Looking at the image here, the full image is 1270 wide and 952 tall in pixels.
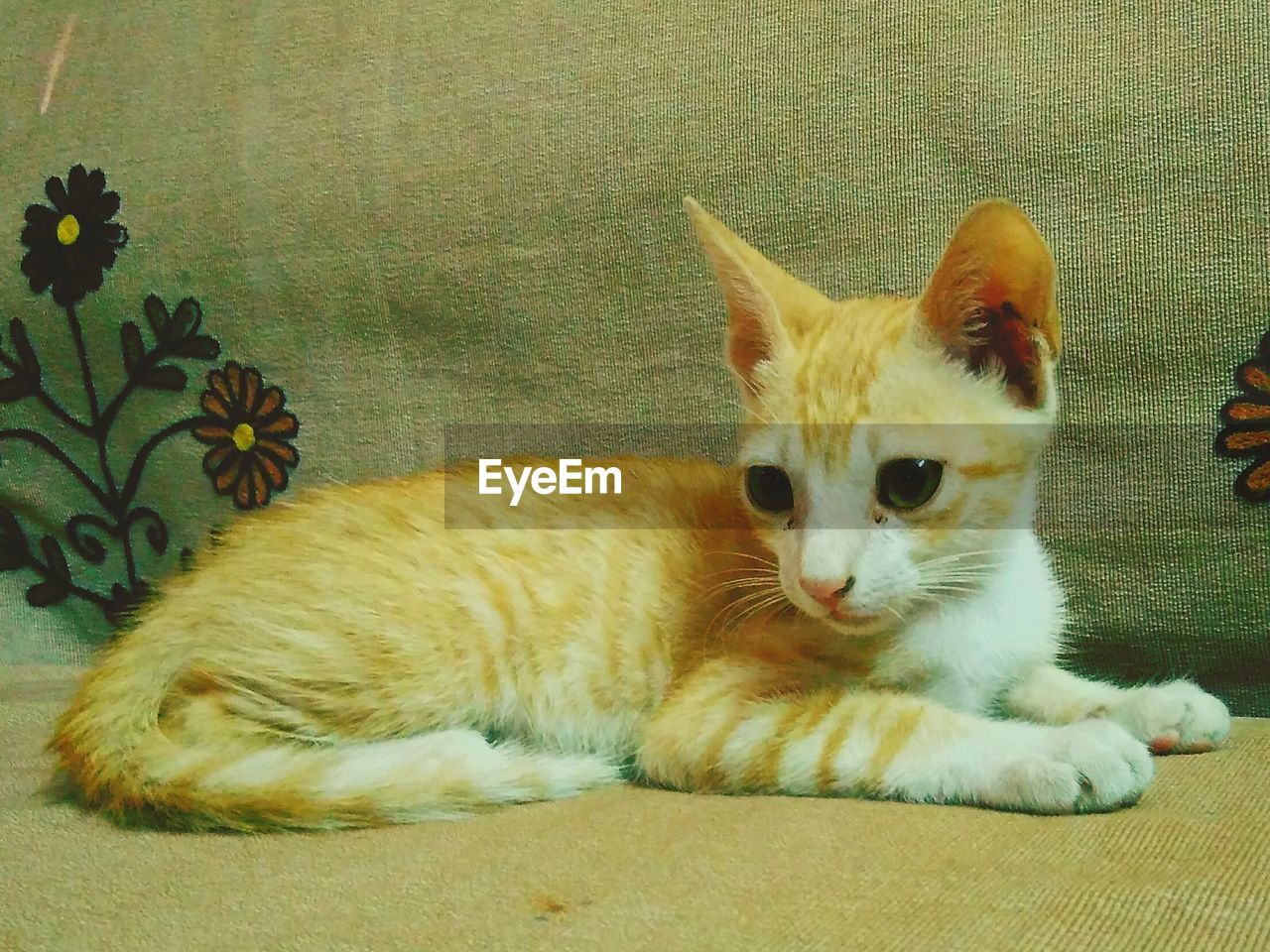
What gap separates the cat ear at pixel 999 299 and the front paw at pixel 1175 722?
27 cm

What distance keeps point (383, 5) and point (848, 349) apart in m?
0.80

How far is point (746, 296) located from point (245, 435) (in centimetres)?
69

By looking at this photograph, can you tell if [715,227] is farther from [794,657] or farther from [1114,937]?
[1114,937]

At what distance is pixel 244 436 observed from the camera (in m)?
1.21

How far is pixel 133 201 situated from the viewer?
126cm

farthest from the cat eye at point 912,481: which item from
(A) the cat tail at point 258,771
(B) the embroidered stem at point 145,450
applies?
(B) the embroidered stem at point 145,450

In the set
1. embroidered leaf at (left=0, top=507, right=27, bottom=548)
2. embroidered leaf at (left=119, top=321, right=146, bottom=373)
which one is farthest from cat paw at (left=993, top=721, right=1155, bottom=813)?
embroidered leaf at (left=0, top=507, right=27, bottom=548)

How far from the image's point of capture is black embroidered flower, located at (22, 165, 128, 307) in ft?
4.11

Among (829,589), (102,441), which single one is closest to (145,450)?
(102,441)

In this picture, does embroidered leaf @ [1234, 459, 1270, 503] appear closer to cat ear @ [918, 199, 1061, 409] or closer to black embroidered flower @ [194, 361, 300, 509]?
cat ear @ [918, 199, 1061, 409]

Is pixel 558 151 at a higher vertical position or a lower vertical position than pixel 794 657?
higher

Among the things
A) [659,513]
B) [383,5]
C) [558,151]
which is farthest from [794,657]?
[383,5]

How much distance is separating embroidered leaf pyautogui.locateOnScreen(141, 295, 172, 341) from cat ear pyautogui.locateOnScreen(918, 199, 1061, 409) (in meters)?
0.95

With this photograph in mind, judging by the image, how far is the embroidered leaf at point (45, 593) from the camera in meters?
1.26
